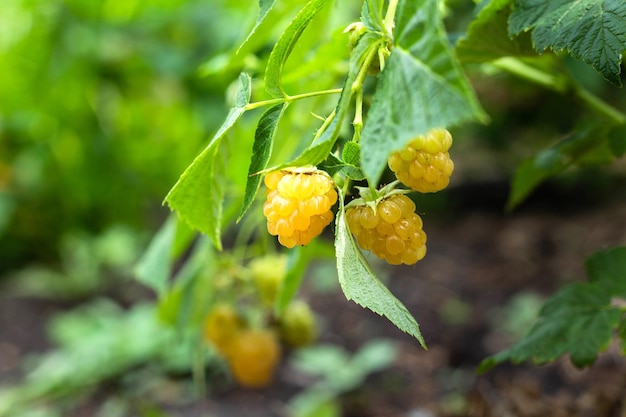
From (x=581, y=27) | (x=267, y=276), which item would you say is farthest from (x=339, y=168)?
(x=267, y=276)

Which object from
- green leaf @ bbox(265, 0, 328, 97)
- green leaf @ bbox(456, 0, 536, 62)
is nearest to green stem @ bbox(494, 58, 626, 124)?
green leaf @ bbox(456, 0, 536, 62)

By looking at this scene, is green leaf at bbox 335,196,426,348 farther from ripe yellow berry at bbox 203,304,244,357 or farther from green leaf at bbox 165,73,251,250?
ripe yellow berry at bbox 203,304,244,357

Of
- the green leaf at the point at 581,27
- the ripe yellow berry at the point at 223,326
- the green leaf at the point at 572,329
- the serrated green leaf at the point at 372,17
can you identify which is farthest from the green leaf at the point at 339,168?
the ripe yellow berry at the point at 223,326

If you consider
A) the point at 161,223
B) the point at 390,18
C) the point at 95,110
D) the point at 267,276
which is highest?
the point at 390,18

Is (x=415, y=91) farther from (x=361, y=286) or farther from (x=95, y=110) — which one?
(x=95, y=110)

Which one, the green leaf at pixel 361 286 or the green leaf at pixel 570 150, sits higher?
the green leaf at pixel 361 286

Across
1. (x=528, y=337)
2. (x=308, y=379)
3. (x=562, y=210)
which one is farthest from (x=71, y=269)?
(x=528, y=337)

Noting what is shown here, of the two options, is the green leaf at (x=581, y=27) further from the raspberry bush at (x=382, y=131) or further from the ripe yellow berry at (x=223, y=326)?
the ripe yellow berry at (x=223, y=326)

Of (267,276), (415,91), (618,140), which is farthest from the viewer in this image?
(267,276)
